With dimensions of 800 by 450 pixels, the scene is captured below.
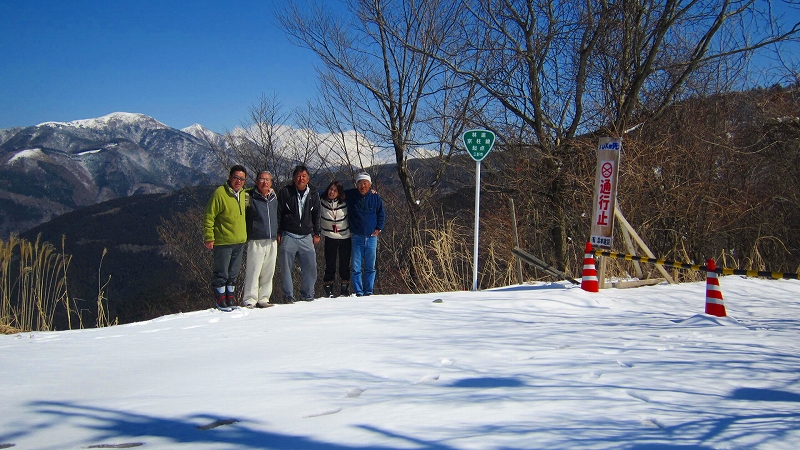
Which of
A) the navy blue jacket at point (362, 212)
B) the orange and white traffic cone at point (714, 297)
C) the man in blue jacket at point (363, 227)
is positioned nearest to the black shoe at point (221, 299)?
the man in blue jacket at point (363, 227)

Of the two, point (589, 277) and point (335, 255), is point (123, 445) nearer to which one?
point (335, 255)

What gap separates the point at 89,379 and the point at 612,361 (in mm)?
3191

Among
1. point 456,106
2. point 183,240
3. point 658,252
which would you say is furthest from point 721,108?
point 183,240

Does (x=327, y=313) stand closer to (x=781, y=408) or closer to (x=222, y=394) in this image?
(x=222, y=394)

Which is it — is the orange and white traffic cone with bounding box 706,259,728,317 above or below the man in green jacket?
below

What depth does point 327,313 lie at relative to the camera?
5.60 metres

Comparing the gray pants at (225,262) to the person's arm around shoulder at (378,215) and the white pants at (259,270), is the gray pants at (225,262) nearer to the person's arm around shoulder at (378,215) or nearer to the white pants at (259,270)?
the white pants at (259,270)

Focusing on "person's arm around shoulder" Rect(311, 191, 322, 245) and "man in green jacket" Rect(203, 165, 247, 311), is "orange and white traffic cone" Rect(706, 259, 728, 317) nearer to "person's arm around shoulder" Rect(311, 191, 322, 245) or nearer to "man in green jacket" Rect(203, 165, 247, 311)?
"person's arm around shoulder" Rect(311, 191, 322, 245)

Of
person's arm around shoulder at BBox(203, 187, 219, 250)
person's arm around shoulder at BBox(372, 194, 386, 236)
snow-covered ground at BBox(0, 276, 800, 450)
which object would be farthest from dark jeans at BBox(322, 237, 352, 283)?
snow-covered ground at BBox(0, 276, 800, 450)

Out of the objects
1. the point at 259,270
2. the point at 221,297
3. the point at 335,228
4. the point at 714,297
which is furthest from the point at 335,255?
the point at 714,297

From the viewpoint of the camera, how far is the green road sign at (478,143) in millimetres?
7305

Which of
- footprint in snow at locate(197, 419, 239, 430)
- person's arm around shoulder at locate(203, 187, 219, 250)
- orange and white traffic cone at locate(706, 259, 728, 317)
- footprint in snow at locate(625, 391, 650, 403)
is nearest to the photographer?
footprint in snow at locate(197, 419, 239, 430)

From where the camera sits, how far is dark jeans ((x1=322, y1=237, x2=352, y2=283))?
7.35m

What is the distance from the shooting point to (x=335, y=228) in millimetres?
7258
